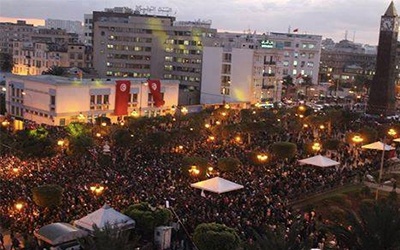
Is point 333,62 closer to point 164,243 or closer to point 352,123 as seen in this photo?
point 352,123

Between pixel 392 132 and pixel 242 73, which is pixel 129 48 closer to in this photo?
pixel 242 73

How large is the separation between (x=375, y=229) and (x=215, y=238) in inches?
229

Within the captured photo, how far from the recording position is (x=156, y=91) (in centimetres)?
6272

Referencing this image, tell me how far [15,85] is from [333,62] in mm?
102270

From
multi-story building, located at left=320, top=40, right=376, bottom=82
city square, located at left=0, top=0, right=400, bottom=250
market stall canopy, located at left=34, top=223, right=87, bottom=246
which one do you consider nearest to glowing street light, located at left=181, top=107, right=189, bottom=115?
city square, located at left=0, top=0, right=400, bottom=250

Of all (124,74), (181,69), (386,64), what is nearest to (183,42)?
(181,69)

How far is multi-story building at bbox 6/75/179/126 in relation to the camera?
174 feet

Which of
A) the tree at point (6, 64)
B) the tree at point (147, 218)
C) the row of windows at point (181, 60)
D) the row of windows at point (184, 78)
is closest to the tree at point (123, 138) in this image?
the tree at point (147, 218)

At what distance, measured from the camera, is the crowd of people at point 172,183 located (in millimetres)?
23812

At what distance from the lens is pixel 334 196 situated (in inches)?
1201

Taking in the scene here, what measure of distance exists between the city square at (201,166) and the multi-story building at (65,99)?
0.47ft

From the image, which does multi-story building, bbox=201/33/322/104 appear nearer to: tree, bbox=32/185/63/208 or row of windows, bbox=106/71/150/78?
row of windows, bbox=106/71/150/78

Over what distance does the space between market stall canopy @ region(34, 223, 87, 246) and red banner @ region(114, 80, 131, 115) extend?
3794 cm

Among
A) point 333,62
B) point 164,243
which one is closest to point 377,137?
point 164,243
